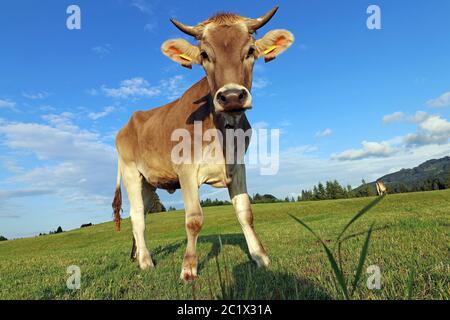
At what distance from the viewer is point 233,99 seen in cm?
467

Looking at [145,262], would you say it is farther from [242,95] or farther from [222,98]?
[242,95]

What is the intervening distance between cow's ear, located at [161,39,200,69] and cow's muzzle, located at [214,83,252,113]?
1.61 meters

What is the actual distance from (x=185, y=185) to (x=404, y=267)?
3299 millimetres

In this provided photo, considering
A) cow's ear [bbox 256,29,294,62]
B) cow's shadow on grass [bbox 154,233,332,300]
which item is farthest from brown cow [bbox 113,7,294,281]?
cow's shadow on grass [bbox 154,233,332,300]

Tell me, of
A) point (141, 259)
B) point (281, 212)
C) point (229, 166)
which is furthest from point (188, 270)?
point (281, 212)

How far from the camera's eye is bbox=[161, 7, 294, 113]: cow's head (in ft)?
15.6

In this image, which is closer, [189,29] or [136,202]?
[189,29]

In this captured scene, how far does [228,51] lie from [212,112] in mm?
1174

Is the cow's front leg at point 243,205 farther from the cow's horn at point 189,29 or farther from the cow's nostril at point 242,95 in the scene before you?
the cow's horn at point 189,29

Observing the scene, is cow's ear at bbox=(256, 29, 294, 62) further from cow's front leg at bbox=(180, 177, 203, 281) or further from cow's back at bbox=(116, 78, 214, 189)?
cow's front leg at bbox=(180, 177, 203, 281)

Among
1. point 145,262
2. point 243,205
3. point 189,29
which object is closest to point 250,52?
point 189,29

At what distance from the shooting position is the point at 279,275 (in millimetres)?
4371

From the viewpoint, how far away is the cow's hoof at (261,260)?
5.49m
